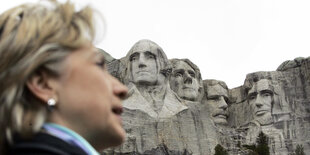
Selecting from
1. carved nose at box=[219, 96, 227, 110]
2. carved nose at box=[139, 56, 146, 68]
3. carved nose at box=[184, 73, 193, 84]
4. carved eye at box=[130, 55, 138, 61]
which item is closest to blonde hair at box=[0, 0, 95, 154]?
carved nose at box=[139, 56, 146, 68]

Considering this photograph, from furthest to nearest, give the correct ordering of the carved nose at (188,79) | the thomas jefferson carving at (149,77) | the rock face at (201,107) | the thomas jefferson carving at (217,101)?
the thomas jefferson carving at (217,101) → the carved nose at (188,79) → the thomas jefferson carving at (149,77) → the rock face at (201,107)

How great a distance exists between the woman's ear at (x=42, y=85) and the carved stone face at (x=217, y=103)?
14.0 m

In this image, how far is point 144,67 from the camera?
41.6 feet

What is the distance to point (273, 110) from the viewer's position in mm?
15039

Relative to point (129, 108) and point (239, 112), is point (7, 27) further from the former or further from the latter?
point (239, 112)

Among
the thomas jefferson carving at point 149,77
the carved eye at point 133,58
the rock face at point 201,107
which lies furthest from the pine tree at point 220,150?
the carved eye at point 133,58

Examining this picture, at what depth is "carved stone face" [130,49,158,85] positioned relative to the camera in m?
12.7

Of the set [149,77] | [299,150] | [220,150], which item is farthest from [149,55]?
[299,150]

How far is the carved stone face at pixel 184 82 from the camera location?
46.1 ft

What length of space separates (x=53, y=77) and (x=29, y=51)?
3.0 inches

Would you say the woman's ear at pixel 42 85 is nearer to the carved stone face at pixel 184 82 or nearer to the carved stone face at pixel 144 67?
the carved stone face at pixel 144 67

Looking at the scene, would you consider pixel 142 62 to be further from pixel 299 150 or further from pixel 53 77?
pixel 53 77

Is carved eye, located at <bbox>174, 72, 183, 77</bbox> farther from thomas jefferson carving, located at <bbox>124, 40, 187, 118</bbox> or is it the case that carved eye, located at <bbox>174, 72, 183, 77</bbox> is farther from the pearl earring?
the pearl earring

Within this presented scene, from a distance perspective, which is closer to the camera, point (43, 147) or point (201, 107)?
point (43, 147)
